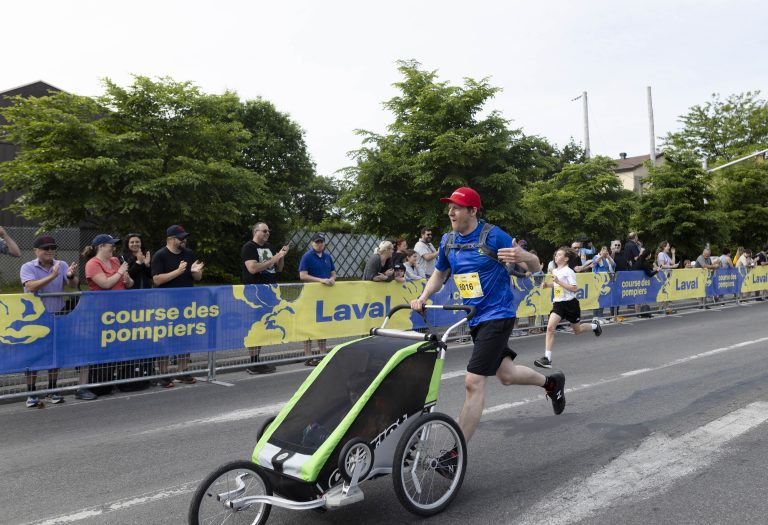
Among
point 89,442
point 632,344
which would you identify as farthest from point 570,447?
point 632,344

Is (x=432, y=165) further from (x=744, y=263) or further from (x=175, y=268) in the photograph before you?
(x=175, y=268)

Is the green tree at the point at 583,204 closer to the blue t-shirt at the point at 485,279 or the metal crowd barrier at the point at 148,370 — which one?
the metal crowd barrier at the point at 148,370

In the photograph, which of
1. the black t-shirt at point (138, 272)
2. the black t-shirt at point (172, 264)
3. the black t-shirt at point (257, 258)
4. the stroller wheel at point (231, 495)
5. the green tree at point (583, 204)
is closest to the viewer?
the stroller wheel at point (231, 495)

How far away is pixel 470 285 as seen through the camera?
4.59 meters

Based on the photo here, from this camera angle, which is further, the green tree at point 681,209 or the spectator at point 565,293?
the green tree at point 681,209

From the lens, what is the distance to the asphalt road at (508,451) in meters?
3.82

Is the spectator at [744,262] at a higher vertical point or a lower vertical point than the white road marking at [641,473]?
higher

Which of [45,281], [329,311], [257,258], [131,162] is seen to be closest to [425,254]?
[329,311]

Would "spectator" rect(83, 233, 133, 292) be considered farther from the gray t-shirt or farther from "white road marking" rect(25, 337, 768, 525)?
the gray t-shirt

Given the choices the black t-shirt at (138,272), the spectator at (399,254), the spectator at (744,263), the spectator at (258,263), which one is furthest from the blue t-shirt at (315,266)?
the spectator at (744,263)

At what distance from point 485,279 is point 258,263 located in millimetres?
5504

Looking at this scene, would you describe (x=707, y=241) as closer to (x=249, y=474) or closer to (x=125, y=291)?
(x=125, y=291)

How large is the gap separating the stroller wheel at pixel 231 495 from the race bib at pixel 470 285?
202 centimetres

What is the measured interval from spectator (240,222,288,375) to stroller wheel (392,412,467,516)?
5.72 m
